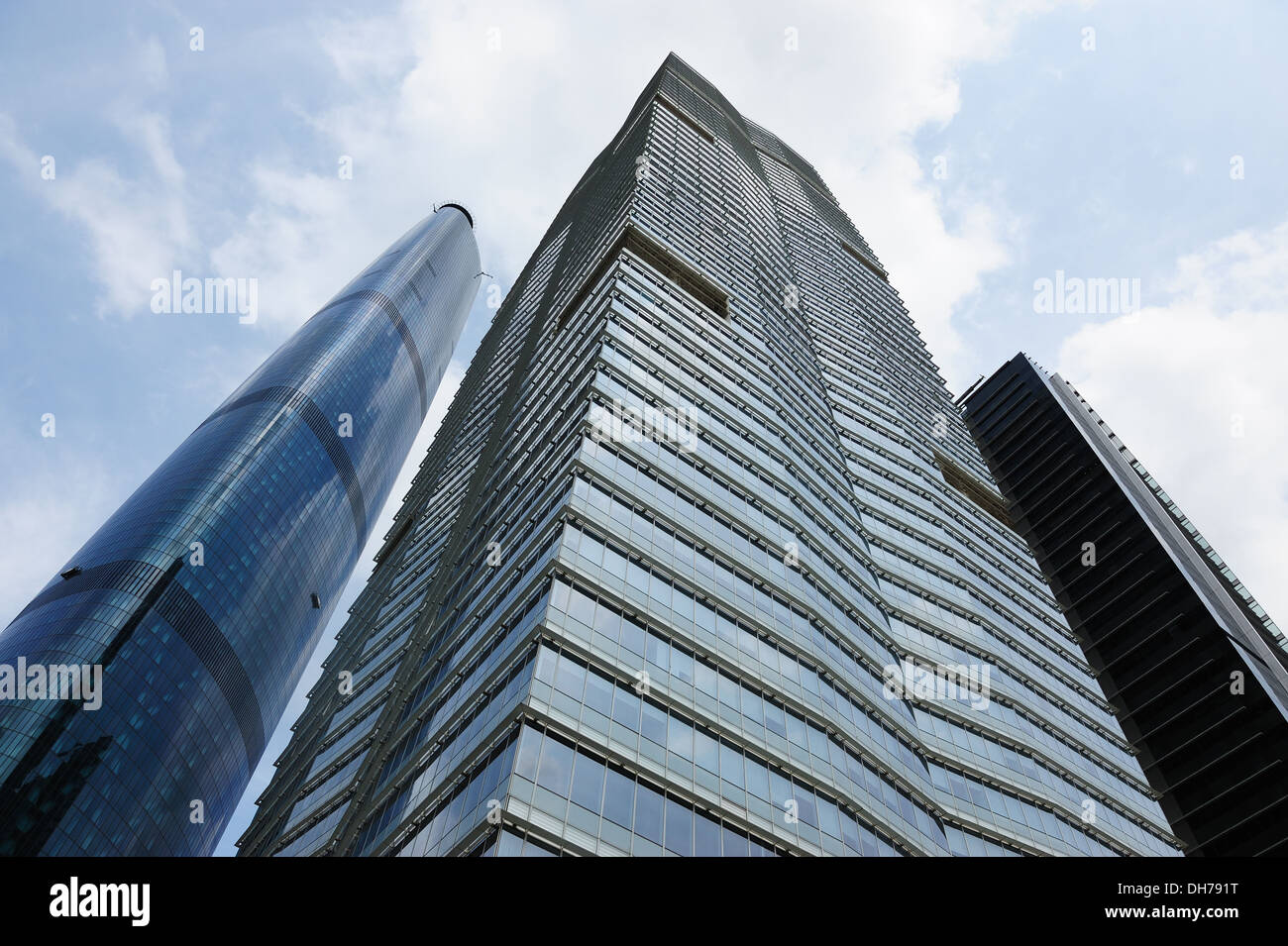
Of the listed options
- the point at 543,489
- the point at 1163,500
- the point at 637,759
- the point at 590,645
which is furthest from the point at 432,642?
the point at 1163,500

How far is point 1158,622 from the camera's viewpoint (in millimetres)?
62406

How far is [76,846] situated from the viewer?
91375 mm

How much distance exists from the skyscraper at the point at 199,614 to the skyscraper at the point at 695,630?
5363 centimetres

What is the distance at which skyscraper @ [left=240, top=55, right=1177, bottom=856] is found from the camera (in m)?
22.7

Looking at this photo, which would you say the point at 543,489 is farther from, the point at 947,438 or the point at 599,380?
the point at 947,438

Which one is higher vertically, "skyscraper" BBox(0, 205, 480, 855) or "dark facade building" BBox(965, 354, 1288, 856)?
"skyscraper" BBox(0, 205, 480, 855)

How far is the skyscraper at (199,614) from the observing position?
309 feet

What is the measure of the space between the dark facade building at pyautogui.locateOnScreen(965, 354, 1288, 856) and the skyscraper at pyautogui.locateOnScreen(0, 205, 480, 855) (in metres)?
96.4

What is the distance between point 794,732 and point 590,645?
758cm
